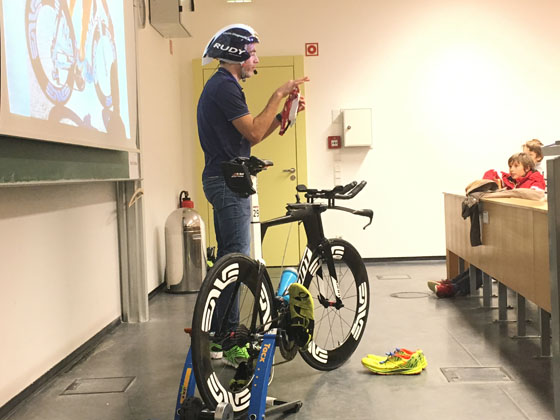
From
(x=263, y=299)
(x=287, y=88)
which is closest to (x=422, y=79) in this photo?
(x=287, y=88)

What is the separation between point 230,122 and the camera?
2.94 meters

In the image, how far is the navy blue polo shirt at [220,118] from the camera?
2873 millimetres

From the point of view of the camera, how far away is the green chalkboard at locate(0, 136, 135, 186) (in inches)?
96.3

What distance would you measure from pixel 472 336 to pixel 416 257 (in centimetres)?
333

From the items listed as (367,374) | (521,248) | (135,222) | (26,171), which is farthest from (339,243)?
(135,222)

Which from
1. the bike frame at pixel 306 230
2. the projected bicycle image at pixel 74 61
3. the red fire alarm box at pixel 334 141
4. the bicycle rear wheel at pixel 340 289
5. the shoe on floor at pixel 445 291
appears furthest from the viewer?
the red fire alarm box at pixel 334 141

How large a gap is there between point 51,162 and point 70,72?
0.50 meters

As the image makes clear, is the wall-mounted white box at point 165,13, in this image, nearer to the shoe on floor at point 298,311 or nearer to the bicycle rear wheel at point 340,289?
the bicycle rear wheel at point 340,289

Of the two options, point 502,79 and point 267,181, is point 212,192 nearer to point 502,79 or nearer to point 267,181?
point 267,181

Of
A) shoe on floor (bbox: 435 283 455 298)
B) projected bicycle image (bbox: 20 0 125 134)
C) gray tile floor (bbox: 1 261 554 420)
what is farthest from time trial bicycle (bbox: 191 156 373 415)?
shoe on floor (bbox: 435 283 455 298)

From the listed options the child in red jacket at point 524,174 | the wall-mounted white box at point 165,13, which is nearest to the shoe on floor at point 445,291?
the child in red jacket at point 524,174

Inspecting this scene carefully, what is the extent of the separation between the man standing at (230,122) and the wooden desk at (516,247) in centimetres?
139

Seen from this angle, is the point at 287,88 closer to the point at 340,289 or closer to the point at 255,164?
the point at 255,164

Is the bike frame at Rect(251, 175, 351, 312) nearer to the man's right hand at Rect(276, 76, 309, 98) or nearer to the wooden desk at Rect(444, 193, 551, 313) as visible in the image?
the man's right hand at Rect(276, 76, 309, 98)
